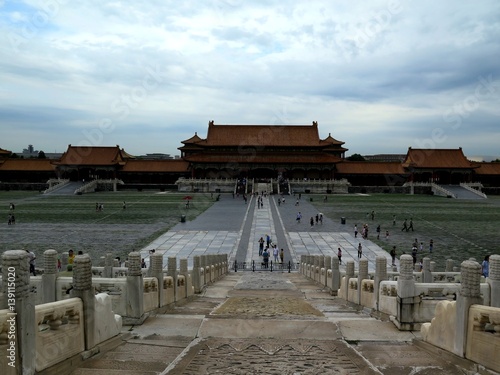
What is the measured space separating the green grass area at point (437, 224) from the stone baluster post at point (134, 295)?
66.5ft

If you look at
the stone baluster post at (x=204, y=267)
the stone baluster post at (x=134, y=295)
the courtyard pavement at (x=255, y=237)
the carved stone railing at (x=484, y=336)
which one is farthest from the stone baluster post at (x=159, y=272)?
the courtyard pavement at (x=255, y=237)

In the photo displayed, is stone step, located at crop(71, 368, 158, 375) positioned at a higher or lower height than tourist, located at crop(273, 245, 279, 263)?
higher

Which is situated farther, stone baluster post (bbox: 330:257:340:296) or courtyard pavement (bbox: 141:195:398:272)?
courtyard pavement (bbox: 141:195:398:272)

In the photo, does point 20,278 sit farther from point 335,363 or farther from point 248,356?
point 335,363

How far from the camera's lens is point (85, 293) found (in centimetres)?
789

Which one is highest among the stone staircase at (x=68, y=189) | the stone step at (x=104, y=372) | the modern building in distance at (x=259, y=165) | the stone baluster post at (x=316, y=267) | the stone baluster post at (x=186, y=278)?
the modern building in distance at (x=259, y=165)

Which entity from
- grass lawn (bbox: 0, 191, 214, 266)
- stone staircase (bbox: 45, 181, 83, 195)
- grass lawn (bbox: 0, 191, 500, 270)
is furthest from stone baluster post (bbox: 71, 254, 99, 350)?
stone staircase (bbox: 45, 181, 83, 195)

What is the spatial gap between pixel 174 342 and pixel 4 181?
95.5m

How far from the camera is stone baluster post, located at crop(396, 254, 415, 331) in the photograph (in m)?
10.2

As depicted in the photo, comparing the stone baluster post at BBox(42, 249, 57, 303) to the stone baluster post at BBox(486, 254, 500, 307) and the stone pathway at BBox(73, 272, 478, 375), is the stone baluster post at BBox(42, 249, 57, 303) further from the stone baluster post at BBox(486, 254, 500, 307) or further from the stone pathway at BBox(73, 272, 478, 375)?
the stone baluster post at BBox(486, 254, 500, 307)

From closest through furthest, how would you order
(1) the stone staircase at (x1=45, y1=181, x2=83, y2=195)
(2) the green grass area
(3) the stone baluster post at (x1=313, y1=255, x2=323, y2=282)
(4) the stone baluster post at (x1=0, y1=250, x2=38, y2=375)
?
(4) the stone baluster post at (x1=0, y1=250, x2=38, y2=375) → (3) the stone baluster post at (x1=313, y1=255, x2=323, y2=282) → (2) the green grass area → (1) the stone staircase at (x1=45, y1=181, x2=83, y2=195)

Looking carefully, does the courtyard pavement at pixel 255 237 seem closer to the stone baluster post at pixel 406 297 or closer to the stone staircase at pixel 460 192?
the stone baluster post at pixel 406 297

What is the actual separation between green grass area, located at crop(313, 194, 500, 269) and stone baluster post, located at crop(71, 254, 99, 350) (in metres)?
22.5

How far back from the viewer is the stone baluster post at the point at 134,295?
415 inches
